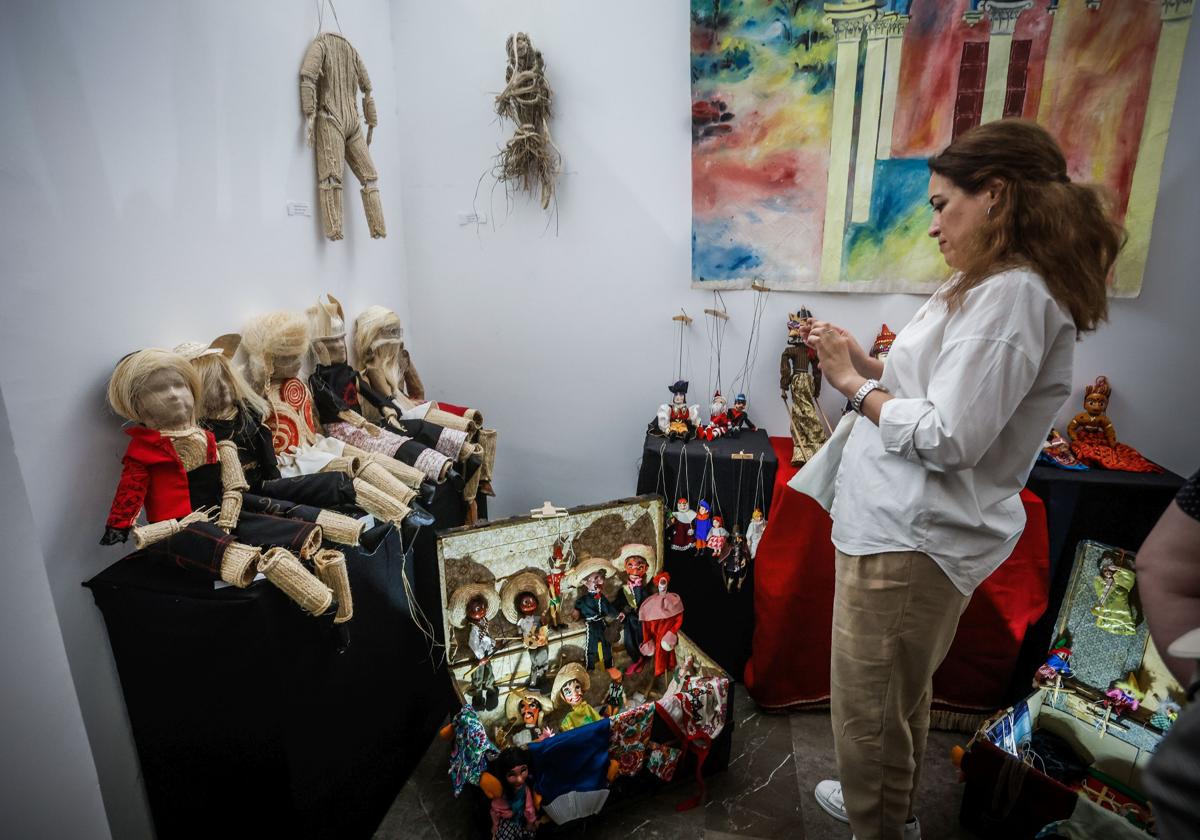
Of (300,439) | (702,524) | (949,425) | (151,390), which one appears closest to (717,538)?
(702,524)

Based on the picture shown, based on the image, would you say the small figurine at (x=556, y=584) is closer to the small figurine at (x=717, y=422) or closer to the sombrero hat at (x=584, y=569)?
the sombrero hat at (x=584, y=569)

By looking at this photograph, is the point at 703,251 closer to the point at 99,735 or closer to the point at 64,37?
the point at 64,37

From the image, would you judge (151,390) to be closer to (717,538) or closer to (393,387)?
(393,387)

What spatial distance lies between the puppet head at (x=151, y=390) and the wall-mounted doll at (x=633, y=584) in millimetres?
1343

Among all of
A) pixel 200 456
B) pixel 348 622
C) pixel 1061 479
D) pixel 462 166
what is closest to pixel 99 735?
pixel 348 622

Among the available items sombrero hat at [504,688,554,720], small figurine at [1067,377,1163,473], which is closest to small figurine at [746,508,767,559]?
sombrero hat at [504,688,554,720]

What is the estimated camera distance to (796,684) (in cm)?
234

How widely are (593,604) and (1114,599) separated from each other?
163 cm

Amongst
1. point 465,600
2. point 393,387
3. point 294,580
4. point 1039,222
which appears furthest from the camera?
point 393,387

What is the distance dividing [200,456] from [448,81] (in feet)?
6.58

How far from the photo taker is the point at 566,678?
206cm

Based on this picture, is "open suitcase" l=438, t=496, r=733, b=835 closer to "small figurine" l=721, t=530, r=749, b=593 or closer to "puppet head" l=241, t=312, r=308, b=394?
"small figurine" l=721, t=530, r=749, b=593

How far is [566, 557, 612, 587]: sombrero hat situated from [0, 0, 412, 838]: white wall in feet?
A: 4.07

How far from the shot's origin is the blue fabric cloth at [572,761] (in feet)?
5.57
